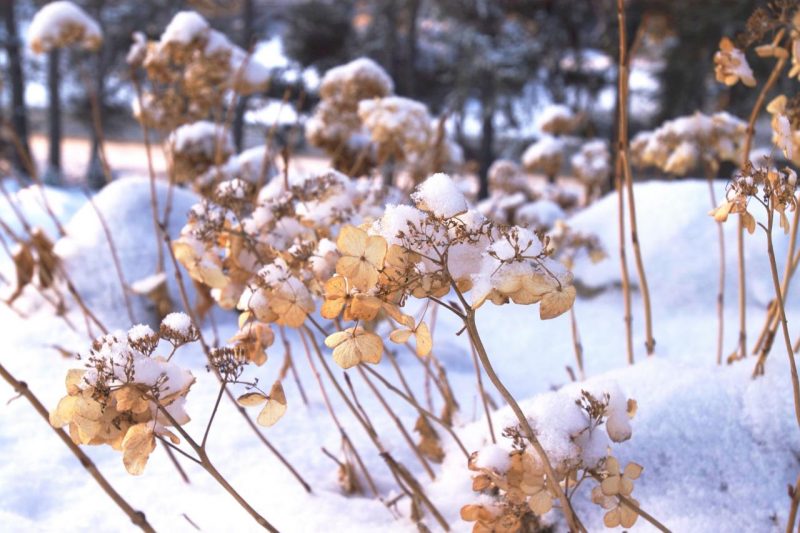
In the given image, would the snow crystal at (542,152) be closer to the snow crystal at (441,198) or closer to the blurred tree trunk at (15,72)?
the snow crystal at (441,198)

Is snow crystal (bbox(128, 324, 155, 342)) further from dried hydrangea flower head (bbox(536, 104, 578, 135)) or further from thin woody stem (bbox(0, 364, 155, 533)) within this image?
dried hydrangea flower head (bbox(536, 104, 578, 135))

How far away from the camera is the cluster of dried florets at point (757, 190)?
1.98 feet

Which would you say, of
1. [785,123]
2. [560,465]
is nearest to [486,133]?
[785,123]

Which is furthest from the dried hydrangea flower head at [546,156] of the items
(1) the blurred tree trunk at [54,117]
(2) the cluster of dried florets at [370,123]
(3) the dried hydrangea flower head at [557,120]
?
(1) the blurred tree trunk at [54,117]

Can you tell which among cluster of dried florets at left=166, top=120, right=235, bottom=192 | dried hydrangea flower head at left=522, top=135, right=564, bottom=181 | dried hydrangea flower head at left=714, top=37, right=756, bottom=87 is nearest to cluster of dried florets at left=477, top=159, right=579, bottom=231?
dried hydrangea flower head at left=522, top=135, right=564, bottom=181

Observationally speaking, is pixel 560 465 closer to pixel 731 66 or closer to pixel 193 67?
pixel 731 66

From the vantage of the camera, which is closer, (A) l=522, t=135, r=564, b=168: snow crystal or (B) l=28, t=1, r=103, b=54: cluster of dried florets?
(B) l=28, t=1, r=103, b=54: cluster of dried florets

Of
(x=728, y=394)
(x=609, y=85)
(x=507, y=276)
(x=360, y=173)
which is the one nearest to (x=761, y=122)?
(x=609, y=85)

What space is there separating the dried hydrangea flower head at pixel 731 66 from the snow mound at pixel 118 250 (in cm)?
155

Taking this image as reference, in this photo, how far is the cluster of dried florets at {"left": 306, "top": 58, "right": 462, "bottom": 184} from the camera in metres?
1.72

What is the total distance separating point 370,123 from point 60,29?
868 mm

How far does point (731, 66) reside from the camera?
3.07 ft

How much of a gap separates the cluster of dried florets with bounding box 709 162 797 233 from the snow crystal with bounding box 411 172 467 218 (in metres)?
0.27

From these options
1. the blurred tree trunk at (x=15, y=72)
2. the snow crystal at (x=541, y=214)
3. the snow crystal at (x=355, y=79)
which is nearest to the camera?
the snow crystal at (x=355, y=79)
